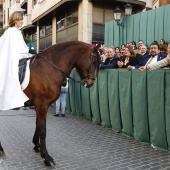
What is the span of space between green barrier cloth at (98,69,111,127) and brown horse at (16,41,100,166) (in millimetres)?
2854

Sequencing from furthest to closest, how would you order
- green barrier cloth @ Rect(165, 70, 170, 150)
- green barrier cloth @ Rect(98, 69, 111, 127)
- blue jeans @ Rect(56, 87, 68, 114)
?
blue jeans @ Rect(56, 87, 68, 114) → green barrier cloth @ Rect(98, 69, 111, 127) → green barrier cloth @ Rect(165, 70, 170, 150)

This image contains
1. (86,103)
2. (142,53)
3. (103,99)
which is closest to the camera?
(142,53)

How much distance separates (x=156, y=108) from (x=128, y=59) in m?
2.53

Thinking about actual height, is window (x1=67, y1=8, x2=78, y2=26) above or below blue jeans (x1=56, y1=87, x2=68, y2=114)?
above

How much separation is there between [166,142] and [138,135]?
96 cm

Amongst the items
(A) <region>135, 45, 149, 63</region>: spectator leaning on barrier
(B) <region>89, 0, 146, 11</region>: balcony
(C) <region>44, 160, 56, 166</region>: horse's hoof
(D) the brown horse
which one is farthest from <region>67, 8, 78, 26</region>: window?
(C) <region>44, 160, 56, 166</region>: horse's hoof

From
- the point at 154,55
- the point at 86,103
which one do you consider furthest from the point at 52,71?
the point at 86,103

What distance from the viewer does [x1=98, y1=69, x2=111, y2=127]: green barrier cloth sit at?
8750mm

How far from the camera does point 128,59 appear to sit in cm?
866

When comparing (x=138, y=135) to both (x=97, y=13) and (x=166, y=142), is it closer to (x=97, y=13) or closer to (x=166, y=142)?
(x=166, y=142)

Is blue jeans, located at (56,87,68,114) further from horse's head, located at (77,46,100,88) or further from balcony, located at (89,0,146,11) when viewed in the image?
balcony, located at (89,0,146,11)

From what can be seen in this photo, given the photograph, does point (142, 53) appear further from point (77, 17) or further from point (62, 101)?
point (77, 17)

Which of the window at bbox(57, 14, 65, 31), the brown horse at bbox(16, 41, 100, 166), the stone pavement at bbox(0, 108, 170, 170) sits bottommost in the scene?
the stone pavement at bbox(0, 108, 170, 170)

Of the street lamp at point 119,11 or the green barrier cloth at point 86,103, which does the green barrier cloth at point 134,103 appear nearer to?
the green barrier cloth at point 86,103
